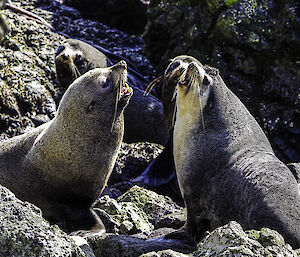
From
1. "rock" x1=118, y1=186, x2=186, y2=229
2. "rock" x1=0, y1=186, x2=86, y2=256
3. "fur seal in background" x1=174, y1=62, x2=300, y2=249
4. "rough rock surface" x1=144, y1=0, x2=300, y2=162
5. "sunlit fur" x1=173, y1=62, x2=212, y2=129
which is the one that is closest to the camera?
"rock" x1=0, y1=186, x2=86, y2=256

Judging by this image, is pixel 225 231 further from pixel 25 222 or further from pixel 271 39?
pixel 271 39

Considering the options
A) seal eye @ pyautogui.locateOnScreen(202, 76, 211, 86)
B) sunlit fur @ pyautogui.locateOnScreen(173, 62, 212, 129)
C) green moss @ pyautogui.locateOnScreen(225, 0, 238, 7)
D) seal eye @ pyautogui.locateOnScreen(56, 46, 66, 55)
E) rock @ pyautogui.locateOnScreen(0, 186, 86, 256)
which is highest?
green moss @ pyautogui.locateOnScreen(225, 0, 238, 7)

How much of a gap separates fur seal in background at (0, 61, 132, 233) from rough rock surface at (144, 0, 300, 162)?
391 cm

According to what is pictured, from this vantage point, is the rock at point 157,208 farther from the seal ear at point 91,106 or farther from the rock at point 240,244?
the rock at point 240,244

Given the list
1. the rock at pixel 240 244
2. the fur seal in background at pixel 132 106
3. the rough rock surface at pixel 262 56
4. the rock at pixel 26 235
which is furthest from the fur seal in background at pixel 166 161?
the rock at pixel 26 235

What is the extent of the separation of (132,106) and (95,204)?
3.89 metres

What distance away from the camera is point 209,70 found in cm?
616

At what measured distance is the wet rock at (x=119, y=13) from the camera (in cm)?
1393

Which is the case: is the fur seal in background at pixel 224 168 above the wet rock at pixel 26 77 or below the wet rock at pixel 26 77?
above

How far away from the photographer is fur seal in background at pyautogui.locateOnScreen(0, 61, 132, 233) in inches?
244

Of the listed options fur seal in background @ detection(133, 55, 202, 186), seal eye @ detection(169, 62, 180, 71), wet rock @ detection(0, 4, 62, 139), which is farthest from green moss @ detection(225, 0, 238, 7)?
wet rock @ detection(0, 4, 62, 139)

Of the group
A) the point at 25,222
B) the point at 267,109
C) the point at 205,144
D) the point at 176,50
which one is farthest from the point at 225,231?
the point at 176,50

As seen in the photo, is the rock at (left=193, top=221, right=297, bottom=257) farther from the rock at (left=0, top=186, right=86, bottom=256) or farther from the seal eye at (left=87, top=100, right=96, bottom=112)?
the seal eye at (left=87, top=100, right=96, bottom=112)

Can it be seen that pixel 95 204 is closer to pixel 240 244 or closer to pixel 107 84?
pixel 107 84
